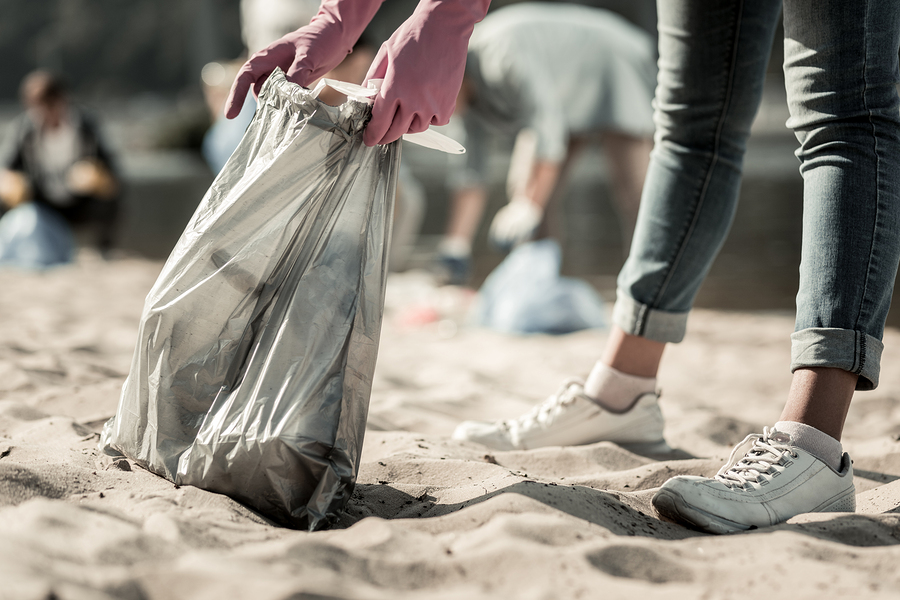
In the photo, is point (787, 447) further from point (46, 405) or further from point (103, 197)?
point (103, 197)

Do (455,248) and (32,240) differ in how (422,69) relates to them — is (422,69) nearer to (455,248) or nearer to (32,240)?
(455,248)

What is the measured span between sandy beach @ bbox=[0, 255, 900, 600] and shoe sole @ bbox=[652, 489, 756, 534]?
2 cm

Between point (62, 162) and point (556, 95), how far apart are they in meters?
3.27

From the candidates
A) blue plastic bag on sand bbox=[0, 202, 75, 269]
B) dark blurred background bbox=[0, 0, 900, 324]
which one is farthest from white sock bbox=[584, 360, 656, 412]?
blue plastic bag on sand bbox=[0, 202, 75, 269]

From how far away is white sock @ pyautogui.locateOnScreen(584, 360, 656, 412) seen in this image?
5.14 feet

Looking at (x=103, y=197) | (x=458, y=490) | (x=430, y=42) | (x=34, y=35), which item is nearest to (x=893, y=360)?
(x=458, y=490)

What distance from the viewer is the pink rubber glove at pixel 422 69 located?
113 cm

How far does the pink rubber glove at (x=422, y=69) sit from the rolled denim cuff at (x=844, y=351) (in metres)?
0.62

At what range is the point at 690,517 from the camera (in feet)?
3.68

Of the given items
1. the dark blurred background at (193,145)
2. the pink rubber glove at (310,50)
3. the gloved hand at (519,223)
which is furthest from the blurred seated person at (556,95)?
the pink rubber glove at (310,50)

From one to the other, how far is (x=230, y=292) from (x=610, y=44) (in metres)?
2.71

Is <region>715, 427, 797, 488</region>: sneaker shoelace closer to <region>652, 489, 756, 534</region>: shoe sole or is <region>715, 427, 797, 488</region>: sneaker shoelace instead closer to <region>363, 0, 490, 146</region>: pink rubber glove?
<region>652, 489, 756, 534</region>: shoe sole

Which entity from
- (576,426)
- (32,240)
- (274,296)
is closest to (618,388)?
(576,426)

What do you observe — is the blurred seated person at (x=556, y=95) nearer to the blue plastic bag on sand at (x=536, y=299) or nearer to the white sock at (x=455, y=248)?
the blue plastic bag on sand at (x=536, y=299)
